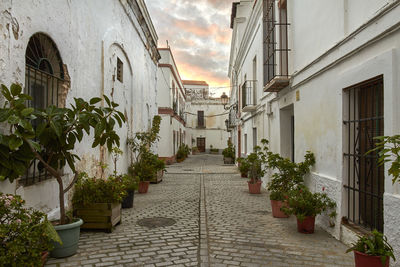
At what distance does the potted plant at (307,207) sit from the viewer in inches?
198

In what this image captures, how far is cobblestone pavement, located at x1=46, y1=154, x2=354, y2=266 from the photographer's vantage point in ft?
13.3

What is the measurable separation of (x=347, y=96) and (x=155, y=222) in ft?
13.6

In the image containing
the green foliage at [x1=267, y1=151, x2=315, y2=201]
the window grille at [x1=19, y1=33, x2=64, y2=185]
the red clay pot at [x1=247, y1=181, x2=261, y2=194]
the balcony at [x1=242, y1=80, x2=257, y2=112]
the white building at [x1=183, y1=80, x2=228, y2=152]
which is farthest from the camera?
the white building at [x1=183, y1=80, x2=228, y2=152]

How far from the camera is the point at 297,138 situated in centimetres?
695

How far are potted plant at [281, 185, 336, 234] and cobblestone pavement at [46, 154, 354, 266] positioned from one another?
20 centimetres

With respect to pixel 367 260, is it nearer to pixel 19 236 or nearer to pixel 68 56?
pixel 19 236

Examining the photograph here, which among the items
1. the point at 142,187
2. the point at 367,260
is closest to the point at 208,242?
the point at 367,260

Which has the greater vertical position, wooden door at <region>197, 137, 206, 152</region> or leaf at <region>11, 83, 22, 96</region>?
leaf at <region>11, 83, 22, 96</region>

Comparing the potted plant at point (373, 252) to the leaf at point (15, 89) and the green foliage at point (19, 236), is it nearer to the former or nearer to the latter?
the green foliage at point (19, 236)

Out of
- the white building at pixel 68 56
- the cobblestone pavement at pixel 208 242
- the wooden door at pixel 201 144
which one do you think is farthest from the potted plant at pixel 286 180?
the wooden door at pixel 201 144

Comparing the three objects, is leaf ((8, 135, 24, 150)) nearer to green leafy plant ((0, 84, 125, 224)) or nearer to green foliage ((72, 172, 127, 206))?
green leafy plant ((0, 84, 125, 224))

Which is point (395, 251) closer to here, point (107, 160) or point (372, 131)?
point (372, 131)

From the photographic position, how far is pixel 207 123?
38781 millimetres

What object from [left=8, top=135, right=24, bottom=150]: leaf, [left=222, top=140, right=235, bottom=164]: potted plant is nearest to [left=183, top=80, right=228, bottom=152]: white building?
[left=222, top=140, right=235, bottom=164]: potted plant
